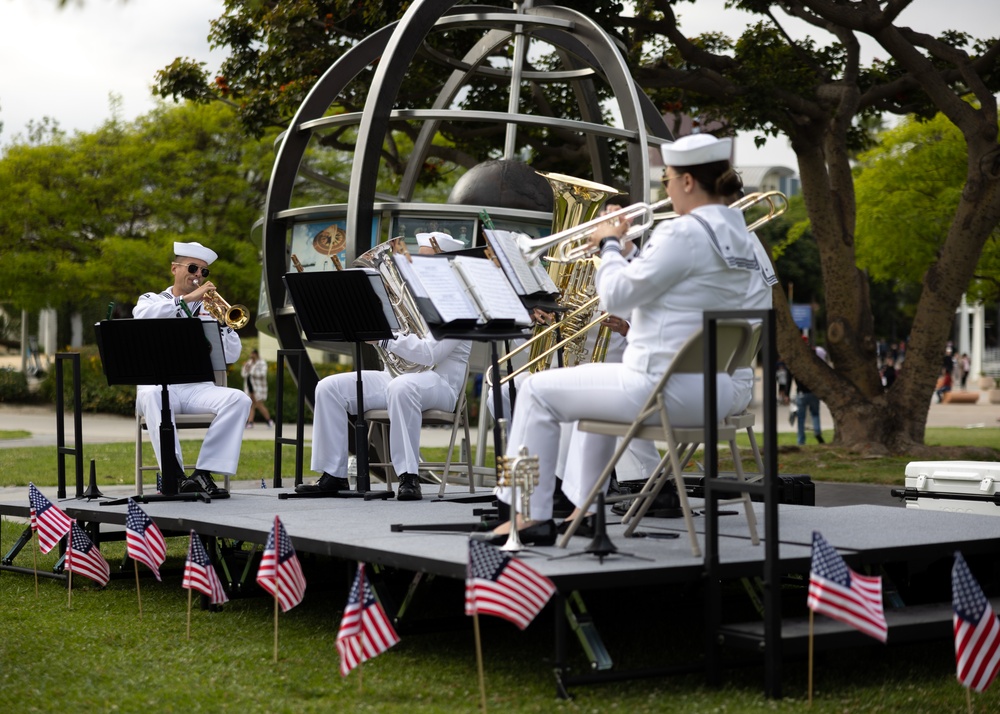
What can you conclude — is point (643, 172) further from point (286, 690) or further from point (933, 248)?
point (933, 248)

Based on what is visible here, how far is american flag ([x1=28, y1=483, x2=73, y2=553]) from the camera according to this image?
717 cm

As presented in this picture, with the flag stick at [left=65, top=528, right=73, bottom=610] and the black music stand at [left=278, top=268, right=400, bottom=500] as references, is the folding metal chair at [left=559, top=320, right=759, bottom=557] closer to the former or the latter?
the black music stand at [left=278, top=268, right=400, bottom=500]

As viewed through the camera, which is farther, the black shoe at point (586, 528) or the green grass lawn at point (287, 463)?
the green grass lawn at point (287, 463)

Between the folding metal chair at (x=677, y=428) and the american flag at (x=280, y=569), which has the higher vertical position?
the folding metal chair at (x=677, y=428)

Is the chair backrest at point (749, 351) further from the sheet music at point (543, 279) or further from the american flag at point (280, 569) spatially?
the american flag at point (280, 569)

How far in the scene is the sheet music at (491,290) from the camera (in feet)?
19.3

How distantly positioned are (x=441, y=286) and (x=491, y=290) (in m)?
0.24

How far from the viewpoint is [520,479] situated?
5.32 metres

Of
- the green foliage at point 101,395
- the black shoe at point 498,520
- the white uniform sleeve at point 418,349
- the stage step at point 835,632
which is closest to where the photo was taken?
the stage step at point 835,632

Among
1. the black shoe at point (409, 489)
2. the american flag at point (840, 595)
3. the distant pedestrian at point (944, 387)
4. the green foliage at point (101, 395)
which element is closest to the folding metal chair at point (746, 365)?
the american flag at point (840, 595)

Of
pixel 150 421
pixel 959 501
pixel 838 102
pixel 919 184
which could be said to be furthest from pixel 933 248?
pixel 150 421

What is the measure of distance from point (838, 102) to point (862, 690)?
11.7 meters

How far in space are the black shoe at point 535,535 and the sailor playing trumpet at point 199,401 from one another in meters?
3.16

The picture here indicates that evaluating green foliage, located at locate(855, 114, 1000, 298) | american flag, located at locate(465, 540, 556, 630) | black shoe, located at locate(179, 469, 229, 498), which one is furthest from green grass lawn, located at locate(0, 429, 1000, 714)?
green foliage, located at locate(855, 114, 1000, 298)
